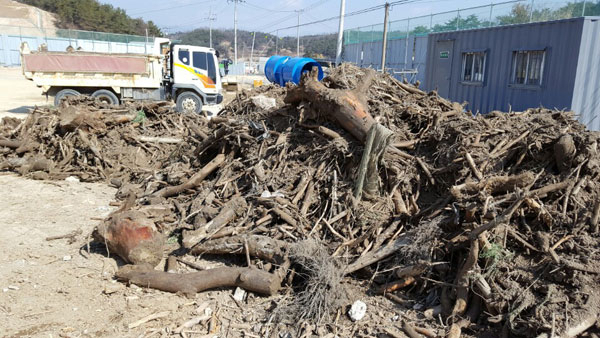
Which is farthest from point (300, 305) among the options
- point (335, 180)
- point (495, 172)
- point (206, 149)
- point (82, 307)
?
point (206, 149)

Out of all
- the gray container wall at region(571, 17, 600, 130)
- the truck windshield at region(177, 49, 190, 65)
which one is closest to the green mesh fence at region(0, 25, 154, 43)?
the truck windshield at region(177, 49, 190, 65)

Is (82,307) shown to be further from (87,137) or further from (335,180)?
(87,137)

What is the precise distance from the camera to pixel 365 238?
535 cm

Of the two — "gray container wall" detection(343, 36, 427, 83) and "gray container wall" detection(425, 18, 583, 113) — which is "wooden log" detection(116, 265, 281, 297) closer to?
"gray container wall" detection(425, 18, 583, 113)

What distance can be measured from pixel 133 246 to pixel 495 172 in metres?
4.53

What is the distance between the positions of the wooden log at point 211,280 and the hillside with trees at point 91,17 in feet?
250

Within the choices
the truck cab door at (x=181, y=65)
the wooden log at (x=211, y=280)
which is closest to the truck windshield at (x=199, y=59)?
the truck cab door at (x=181, y=65)

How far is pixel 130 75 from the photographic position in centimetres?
1753

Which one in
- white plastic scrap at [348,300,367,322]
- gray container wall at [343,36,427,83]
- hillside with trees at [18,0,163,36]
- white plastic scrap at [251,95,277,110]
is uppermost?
hillside with trees at [18,0,163,36]

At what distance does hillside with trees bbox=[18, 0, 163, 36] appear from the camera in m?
74.3

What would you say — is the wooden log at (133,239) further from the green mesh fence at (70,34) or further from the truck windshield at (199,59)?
the green mesh fence at (70,34)

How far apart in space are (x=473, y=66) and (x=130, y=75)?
1320 cm

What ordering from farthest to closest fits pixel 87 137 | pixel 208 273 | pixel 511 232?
pixel 87 137 → pixel 208 273 → pixel 511 232

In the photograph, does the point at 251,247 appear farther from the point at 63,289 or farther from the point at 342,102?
the point at 342,102
